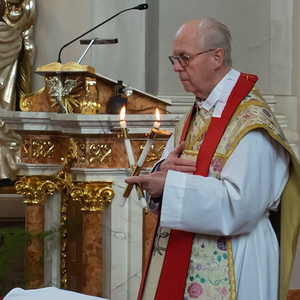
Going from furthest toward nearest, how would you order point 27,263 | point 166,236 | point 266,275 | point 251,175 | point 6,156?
point 6,156, point 27,263, point 166,236, point 266,275, point 251,175

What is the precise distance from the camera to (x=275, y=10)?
181 inches

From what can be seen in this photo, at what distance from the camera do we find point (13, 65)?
6.02 meters

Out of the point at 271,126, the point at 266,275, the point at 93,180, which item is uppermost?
the point at 271,126

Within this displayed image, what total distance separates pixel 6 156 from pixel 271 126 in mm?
4551

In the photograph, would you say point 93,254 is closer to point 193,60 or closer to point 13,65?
point 193,60

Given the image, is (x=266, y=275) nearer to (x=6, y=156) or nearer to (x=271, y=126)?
(x=271, y=126)

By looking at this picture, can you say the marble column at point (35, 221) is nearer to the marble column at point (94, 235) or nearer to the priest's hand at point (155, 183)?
the marble column at point (94, 235)

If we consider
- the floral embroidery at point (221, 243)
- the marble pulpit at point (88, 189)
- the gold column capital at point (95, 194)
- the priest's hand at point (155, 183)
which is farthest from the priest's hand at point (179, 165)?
the gold column capital at point (95, 194)

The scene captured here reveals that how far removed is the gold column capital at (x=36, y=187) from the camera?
3.87 m

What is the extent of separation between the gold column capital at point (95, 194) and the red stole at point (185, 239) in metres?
1.41

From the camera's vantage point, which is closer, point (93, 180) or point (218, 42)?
point (218, 42)

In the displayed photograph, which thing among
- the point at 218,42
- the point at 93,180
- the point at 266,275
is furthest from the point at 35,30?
the point at 266,275

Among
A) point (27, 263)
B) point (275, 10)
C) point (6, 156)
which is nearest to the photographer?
point (27, 263)

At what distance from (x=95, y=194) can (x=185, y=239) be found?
1.49m
